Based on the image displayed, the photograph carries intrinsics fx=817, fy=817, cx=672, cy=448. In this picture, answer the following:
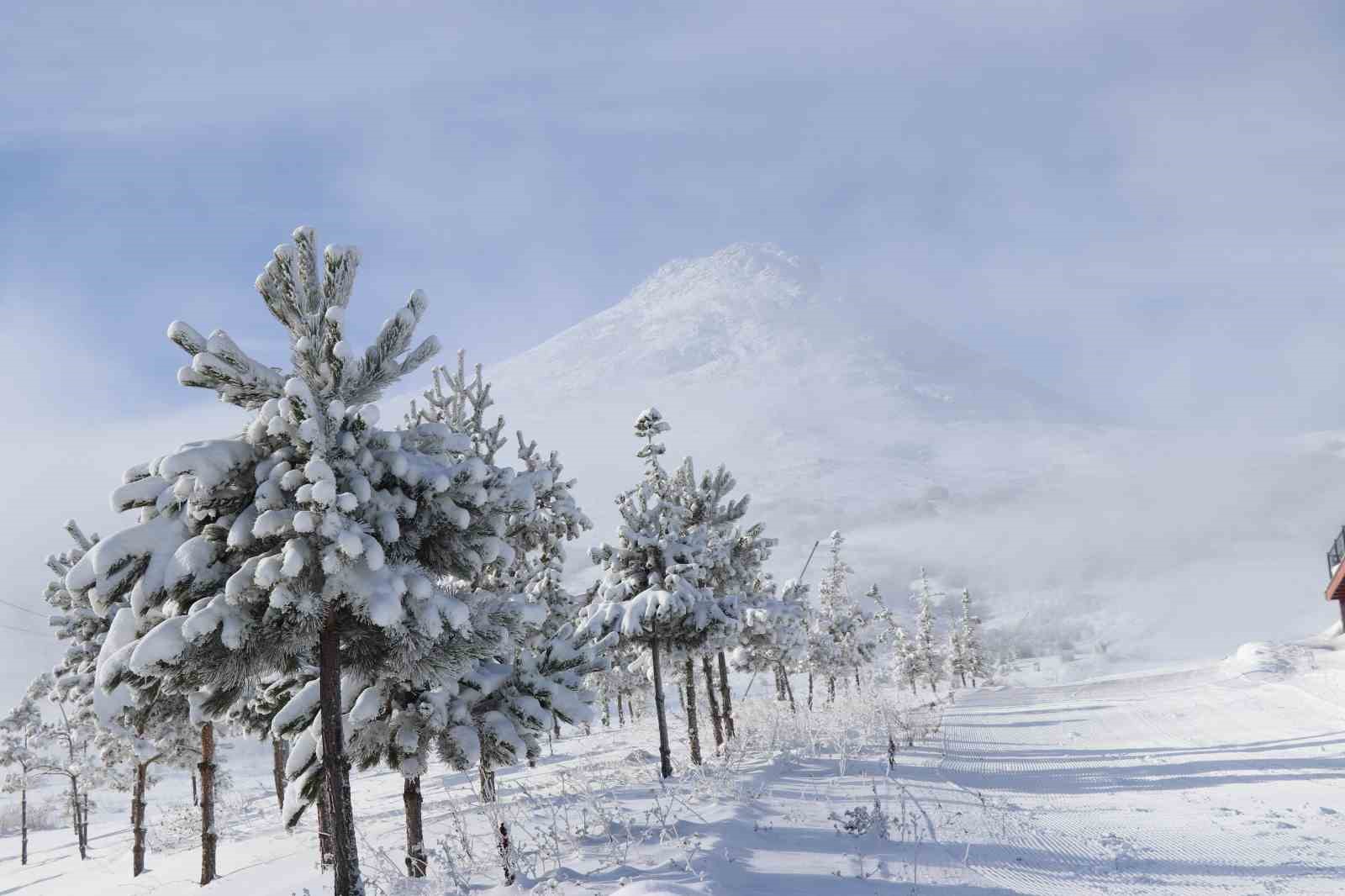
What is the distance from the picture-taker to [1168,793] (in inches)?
556

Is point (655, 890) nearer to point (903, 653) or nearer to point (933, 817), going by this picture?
point (933, 817)

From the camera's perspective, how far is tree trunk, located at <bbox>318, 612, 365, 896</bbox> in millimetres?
7902

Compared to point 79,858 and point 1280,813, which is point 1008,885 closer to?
point 1280,813

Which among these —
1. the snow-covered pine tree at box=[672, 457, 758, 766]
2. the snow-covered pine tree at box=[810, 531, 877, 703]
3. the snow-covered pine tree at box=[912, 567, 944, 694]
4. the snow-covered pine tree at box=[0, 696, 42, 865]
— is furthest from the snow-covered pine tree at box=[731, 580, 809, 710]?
the snow-covered pine tree at box=[912, 567, 944, 694]

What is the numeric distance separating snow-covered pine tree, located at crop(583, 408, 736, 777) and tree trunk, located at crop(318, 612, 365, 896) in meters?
10.8

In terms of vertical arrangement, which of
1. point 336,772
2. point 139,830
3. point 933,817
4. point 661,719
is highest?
point 336,772

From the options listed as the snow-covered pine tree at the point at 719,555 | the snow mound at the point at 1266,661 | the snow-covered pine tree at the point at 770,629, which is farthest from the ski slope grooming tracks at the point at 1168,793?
the snow-covered pine tree at the point at 770,629

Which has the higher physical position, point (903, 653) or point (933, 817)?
point (933, 817)

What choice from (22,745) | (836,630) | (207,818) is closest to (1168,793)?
(207,818)

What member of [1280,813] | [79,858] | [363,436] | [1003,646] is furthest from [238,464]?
[1003,646]

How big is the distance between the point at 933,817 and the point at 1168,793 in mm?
5862

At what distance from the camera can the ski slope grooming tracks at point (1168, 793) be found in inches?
337

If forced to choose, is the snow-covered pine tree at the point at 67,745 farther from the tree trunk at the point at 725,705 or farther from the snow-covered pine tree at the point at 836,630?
the snow-covered pine tree at the point at 836,630

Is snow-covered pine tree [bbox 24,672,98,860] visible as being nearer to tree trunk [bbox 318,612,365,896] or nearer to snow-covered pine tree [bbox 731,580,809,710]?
snow-covered pine tree [bbox 731,580,809,710]
